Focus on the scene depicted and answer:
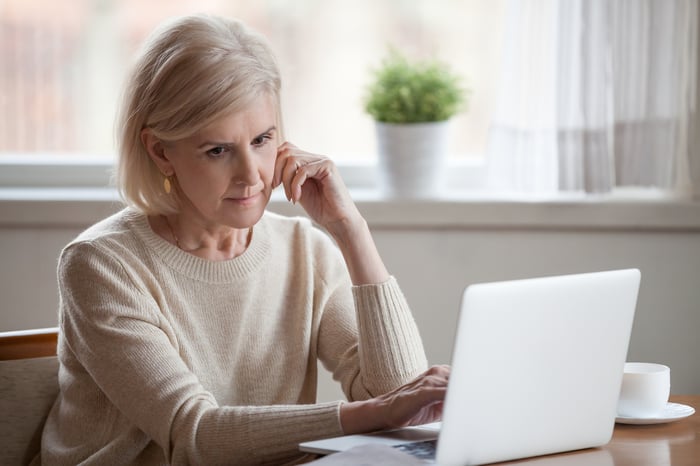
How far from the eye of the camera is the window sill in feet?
8.30

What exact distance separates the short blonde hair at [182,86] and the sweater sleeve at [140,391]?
165mm

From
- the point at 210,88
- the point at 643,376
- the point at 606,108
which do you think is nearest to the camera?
the point at 643,376

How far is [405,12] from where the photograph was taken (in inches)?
108

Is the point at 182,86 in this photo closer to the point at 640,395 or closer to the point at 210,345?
the point at 210,345

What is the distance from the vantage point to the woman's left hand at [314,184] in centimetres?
171

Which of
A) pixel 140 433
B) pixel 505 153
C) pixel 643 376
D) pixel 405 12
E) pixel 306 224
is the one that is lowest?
pixel 140 433

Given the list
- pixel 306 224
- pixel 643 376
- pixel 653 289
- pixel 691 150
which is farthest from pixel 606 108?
pixel 643 376

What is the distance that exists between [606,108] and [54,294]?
4.88 feet

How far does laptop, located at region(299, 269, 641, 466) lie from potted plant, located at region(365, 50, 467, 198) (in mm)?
1310

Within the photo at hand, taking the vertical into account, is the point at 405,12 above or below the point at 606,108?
above

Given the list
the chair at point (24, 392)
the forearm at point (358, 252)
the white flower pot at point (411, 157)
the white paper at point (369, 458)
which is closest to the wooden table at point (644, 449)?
the white paper at point (369, 458)

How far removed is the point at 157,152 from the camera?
5.52 feet

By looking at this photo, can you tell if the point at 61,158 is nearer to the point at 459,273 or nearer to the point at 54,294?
the point at 54,294

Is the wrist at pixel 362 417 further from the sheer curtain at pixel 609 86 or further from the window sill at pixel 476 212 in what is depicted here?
the sheer curtain at pixel 609 86
